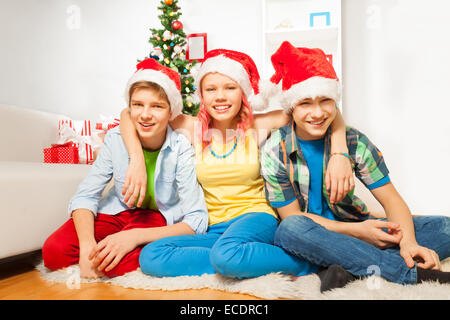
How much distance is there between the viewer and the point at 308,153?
108 centimetres

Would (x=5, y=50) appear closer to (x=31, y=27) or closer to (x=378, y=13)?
(x=31, y=27)

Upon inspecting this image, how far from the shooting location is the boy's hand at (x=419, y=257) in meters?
0.83

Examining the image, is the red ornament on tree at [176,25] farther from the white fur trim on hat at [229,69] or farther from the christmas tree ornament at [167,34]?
the white fur trim on hat at [229,69]

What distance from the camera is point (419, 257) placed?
2.80ft

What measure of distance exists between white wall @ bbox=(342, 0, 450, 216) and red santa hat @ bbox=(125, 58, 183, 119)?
4.94 ft

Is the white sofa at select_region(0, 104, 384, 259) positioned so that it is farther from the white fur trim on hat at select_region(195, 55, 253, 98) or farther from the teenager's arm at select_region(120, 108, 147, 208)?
the white fur trim on hat at select_region(195, 55, 253, 98)

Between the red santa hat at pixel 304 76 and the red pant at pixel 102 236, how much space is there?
2.08 ft

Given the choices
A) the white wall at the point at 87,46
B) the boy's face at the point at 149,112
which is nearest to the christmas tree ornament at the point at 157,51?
the white wall at the point at 87,46

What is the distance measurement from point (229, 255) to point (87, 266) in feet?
1.41

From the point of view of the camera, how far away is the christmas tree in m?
2.29

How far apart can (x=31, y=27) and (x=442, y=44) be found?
9.94ft

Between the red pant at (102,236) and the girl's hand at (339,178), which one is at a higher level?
the girl's hand at (339,178)

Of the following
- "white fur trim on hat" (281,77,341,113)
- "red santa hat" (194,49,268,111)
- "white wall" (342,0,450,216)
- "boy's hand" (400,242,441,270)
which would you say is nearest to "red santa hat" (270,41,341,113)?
"white fur trim on hat" (281,77,341,113)

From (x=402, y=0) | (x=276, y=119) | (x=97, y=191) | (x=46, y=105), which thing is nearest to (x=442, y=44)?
(x=402, y=0)
